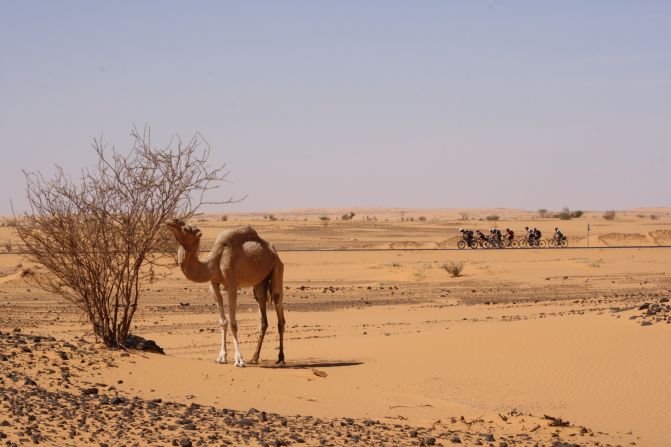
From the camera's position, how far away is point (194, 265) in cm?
1677

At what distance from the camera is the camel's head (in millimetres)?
16359

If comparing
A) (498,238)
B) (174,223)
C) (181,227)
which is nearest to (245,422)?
(174,223)

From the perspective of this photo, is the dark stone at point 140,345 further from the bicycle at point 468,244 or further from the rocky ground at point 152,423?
the bicycle at point 468,244

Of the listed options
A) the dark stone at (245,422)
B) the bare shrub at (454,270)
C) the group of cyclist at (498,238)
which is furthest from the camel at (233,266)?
the group of cyclist at (498,238)

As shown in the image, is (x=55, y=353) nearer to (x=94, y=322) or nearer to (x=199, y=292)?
(x=94, y=322)

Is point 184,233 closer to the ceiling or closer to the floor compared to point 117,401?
closer to the ceiling

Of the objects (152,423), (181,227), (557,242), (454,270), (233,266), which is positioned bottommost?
(454,270)

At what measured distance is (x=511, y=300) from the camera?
34.3 m

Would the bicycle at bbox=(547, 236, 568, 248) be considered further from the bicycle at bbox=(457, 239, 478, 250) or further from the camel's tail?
the camel's tail

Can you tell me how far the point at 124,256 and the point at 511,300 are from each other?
19691mm

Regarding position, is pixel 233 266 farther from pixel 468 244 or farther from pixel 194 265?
pixel 468 244

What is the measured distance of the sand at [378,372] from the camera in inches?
485

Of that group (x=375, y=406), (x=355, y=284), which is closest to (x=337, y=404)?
(x=375, y=406)

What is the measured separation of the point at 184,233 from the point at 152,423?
5624 millimetres
